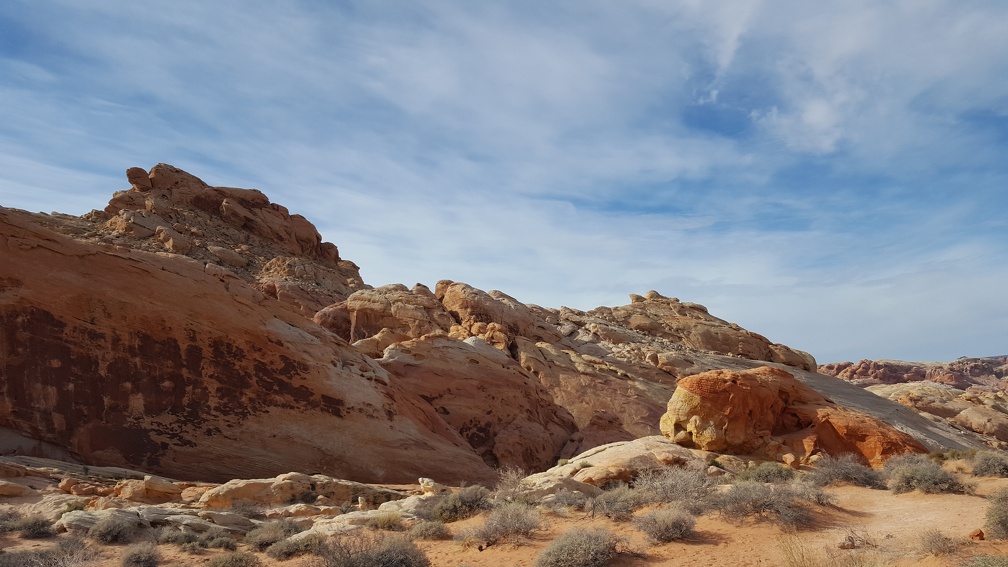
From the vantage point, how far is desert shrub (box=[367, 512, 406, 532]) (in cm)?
A: 1126

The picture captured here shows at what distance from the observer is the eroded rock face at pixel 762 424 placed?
18094 millimetres

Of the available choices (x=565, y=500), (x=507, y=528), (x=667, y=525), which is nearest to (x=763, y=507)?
(x=667, y=525)

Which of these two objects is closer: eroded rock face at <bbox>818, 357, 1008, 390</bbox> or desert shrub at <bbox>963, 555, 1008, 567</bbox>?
desert shrub at <bbox>963, 555, 1008, 567</bbox>

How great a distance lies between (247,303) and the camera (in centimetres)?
2019

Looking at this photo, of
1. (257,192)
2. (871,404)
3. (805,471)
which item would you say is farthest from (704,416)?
(257,192)

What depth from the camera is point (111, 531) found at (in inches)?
398

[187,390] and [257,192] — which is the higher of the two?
[257,192]

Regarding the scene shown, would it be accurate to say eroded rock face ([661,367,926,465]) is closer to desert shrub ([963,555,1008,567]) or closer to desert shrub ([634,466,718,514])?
desert shrub ([634,466,718,514])

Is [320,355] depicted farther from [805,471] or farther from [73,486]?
[805,471]

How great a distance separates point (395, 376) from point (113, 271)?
1017 centimetres

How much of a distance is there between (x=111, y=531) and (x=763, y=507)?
34.7 ft

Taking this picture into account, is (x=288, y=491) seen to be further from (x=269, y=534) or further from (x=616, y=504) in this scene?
(x=616, y=504)

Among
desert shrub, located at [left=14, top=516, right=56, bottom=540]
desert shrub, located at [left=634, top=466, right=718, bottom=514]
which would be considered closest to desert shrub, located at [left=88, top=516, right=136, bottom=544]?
desert shrub, located at [left=14, top=516, right=56, bottom=540]

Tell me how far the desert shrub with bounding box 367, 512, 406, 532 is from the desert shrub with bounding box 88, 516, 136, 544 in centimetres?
389
